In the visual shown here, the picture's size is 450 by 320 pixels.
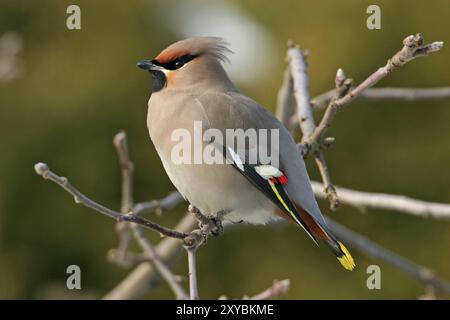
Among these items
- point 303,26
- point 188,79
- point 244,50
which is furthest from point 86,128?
point 188,79

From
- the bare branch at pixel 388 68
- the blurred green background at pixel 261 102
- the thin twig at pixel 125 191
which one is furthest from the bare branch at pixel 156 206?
the blurred green background at pixel 261 102

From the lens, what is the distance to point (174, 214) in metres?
5.71

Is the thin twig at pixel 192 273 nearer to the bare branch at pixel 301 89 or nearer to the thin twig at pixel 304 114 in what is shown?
the thin twig at pixel 304 114

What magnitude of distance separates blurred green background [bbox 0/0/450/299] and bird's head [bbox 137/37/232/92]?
2271 millimetres

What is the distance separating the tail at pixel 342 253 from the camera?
2648mm

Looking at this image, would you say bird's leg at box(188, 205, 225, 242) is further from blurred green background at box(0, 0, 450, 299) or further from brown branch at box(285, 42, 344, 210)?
blurred green background at box(0, 0, 450, 299)

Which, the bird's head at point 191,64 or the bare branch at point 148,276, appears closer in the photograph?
the bird's head at point 191,64

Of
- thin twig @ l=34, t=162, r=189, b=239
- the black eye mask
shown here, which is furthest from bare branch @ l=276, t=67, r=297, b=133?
thin twig @ l=34, t=162, r=189, b=239

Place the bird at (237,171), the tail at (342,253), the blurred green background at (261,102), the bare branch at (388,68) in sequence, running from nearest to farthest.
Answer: the bare branch at (388,68) → the tail at (342,253) → the bird at (237,171) → the blurred green background at (261,102)

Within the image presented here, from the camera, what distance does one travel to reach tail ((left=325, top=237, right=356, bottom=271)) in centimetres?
265

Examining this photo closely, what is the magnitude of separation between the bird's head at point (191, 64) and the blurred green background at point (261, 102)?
7.45ft
